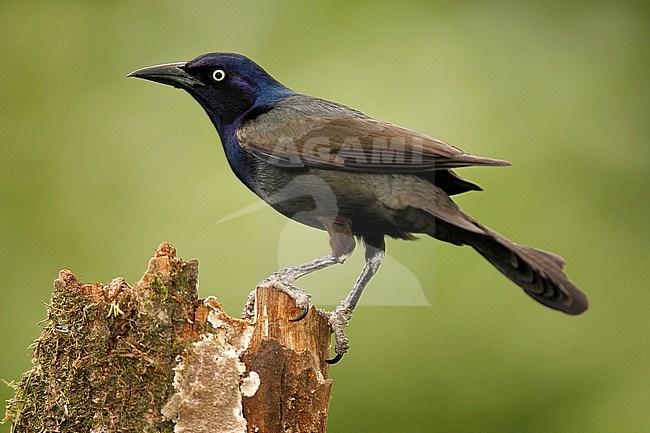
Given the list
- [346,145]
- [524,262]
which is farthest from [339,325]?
[524,262]

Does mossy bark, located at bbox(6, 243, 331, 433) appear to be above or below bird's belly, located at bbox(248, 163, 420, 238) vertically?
below

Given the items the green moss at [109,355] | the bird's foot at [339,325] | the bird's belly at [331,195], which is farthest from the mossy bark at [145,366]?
the bird's belly at [331,195]

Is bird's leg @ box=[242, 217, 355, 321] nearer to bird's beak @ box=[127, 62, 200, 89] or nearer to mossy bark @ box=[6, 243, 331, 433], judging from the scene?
mossy bark @ box=[6, 243, 331, 433]

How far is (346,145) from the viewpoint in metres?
4.73

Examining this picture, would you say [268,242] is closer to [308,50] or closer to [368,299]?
[368,299]

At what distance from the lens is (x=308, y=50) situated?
25.6 feet

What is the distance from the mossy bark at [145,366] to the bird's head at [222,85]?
1579 mm

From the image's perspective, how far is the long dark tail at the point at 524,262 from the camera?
4055 mm

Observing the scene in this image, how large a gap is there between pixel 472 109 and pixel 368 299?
224cm

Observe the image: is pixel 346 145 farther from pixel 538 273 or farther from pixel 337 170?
pixel 538 273

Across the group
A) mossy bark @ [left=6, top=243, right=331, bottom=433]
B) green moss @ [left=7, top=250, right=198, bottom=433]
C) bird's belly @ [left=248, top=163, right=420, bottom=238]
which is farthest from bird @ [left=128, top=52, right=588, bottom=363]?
green moss @ [left=7, top=250, right=198, bottom=433]

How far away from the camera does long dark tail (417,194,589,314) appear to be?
4.05 meters

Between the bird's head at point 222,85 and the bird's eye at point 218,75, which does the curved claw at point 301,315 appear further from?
the bird's eye at point 218,75

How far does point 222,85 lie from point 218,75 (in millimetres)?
65
